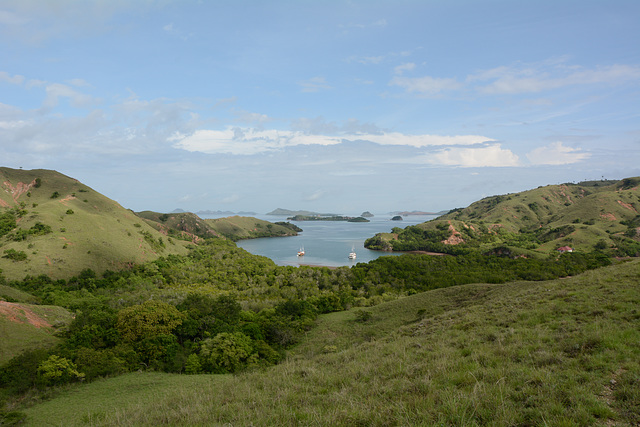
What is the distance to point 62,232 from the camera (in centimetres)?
6500

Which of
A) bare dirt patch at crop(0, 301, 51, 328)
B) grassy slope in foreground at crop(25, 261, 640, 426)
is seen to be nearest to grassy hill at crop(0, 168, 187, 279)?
bare dirt patch at crop(0, 301, 51, 328)

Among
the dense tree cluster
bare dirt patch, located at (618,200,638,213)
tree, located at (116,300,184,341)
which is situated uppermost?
bare dirt patch, located at (618,200,638,213)

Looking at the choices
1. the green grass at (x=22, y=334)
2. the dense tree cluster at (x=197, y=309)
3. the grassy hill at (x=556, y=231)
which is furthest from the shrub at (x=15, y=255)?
the grassy hill at (x=556, y=231)

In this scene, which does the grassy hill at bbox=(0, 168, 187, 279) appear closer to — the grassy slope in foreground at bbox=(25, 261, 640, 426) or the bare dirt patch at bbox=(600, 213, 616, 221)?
the grassy slope in foreground at bbox=(25, 261, 640, 426)

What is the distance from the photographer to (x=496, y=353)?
11.2 m

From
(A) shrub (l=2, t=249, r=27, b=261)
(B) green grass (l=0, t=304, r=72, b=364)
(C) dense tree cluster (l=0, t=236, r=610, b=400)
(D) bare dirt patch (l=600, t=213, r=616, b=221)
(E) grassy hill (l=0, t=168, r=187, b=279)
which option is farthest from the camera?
(D) bare dirt patch (l=600, t=213, r=616, b=221)

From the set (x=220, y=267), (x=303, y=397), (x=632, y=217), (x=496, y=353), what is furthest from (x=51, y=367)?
(x=632, y=217)

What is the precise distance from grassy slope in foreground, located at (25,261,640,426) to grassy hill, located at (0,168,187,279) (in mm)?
50630

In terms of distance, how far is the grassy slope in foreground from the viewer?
6547 mm

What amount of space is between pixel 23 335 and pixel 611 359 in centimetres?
3861

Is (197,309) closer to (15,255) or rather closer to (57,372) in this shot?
(57,372)

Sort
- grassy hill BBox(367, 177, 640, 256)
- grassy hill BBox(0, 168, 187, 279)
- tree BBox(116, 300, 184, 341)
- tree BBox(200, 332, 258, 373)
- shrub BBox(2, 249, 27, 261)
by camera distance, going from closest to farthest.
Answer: tree BBox(200, 332, 258, 373)
tree BBox(116, 300, 184, 341)
shrub BBox(2, 249, 27, 261)
grassy hill BBox(0, 168, 187, 279)
grassy hill BBox(367, 177, 640, 256)

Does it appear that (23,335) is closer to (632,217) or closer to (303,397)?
(303,397)

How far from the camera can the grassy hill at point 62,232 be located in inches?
2181
